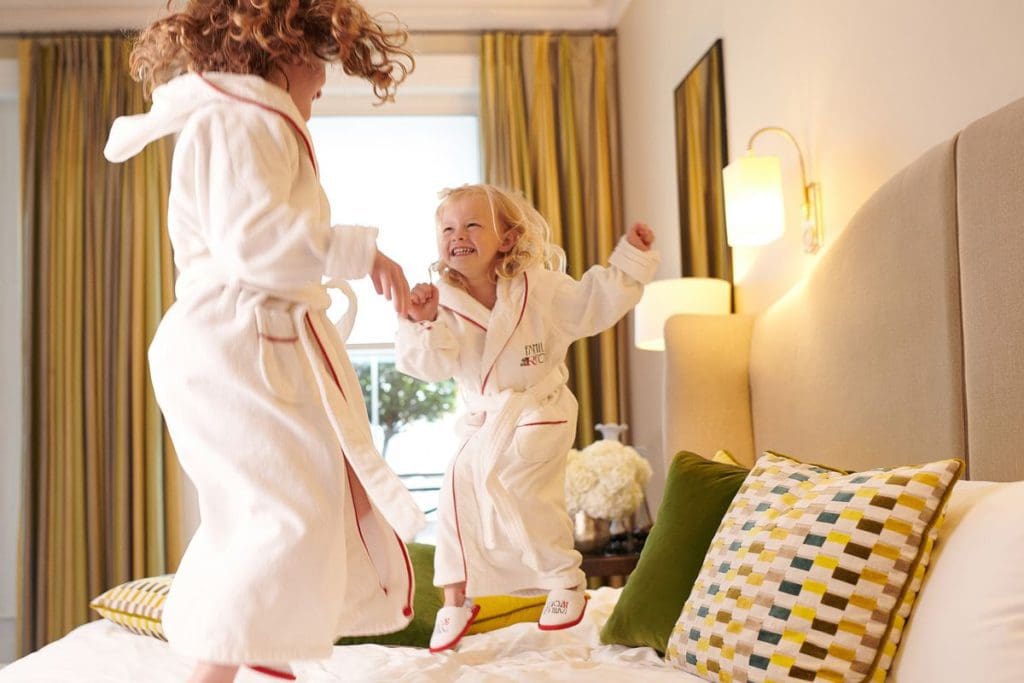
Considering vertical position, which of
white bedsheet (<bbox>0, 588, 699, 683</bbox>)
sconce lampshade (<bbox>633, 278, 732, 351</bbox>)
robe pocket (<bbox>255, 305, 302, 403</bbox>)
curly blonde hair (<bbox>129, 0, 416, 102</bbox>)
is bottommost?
white bedsheet (<bbox>0, 588, 699, 683</bbox>)

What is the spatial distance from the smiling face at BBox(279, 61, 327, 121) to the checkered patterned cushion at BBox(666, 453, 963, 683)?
39.0 inches

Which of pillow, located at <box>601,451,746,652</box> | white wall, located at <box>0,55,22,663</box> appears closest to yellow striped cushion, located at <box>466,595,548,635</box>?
pillow, located at <box>601,451,746,652</box>

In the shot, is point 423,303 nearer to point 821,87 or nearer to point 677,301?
point 821,87

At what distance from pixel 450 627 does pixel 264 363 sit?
824 mm

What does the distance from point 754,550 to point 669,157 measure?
2.59 metres

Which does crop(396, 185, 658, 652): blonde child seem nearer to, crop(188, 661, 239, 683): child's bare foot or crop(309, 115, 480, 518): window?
crop(188, 661, 239, 683): child's bare foot

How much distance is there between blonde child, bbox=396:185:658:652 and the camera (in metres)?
1.97

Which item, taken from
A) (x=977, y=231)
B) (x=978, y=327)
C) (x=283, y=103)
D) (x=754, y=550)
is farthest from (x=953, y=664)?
(x=283, y=103)

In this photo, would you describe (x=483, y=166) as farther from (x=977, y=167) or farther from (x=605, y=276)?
(x=977, y=167)

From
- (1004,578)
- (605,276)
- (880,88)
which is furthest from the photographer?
(880,88)

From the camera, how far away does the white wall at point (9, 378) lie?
447 centimetres

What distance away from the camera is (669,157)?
399cm

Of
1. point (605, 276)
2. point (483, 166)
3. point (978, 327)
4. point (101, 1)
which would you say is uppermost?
point (101, 1)

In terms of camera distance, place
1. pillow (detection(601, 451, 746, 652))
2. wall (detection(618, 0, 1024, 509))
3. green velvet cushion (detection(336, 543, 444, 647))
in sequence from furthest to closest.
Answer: green velvet cushion (detection(336, 543, 444, 647))
wall (detection(618, 0, 1024, 509))
pillow (detection(601, 451, 746, 652))
